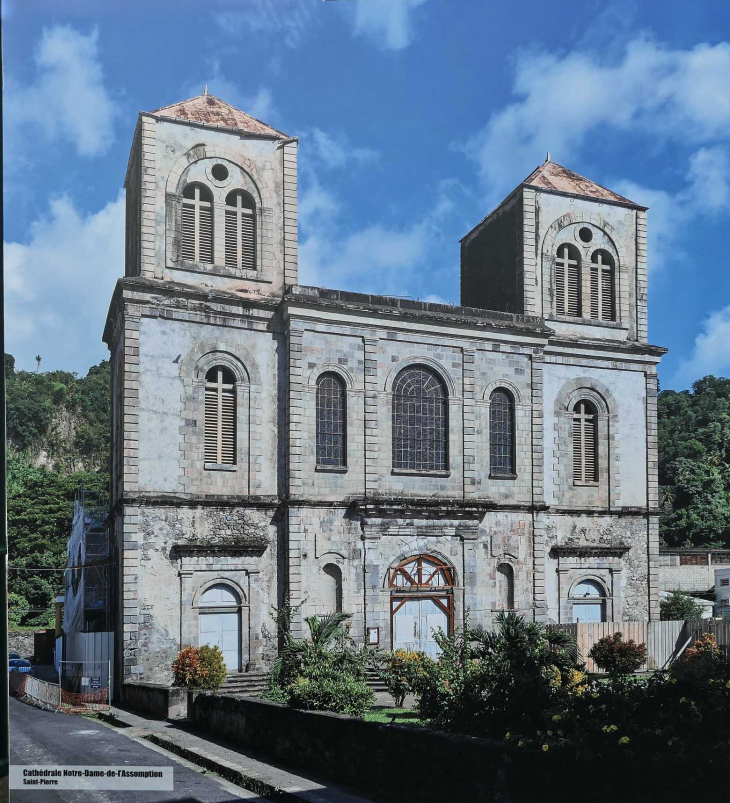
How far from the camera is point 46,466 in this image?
81.6 meters

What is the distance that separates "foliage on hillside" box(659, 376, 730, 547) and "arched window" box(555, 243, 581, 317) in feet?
109

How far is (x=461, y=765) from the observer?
11.3 m

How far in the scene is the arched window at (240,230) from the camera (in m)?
29.4

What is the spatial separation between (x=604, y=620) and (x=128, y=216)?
69.5 ft

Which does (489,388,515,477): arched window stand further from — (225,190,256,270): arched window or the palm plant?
the palm plant

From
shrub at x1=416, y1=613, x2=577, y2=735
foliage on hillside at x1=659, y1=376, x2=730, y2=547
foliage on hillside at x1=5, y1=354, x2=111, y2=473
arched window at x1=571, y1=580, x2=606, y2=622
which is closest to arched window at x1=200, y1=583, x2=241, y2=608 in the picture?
arched window at x1=571, y1=580, x2=606, y2=622

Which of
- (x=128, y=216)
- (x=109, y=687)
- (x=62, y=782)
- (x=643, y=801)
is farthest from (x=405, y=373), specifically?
(x=643, y=801)

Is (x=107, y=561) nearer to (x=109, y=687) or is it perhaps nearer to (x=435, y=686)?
(x=109, y=687)

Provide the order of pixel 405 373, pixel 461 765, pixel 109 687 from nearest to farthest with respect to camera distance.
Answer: pixel 461 765 < pixel 109 687 < pixel 405 373

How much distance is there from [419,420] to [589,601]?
874cm

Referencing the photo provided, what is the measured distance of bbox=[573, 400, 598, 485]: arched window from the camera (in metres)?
32.8

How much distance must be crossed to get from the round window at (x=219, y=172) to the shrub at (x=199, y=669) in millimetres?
14250

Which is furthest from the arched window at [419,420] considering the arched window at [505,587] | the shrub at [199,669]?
the shrub at [199,669]

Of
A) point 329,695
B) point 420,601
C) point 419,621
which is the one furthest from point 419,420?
point 329,695
